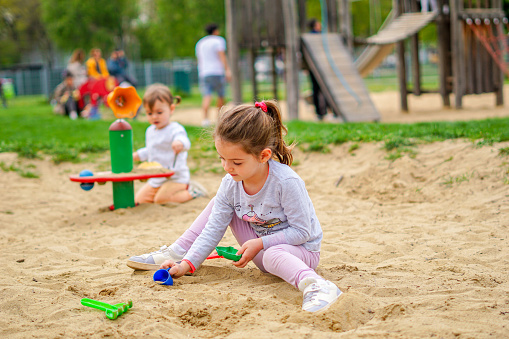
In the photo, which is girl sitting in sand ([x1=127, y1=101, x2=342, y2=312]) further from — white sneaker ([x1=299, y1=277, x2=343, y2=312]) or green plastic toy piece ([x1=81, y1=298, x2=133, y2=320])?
green plastic toy piece ([x1=81, y1=298, x2=133, y2=320])

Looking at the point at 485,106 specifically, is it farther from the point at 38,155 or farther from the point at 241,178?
the point at 241,178

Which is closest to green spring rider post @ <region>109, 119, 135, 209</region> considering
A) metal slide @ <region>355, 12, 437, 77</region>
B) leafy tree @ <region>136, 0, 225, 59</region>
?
metal slide @ <region>355, 12, 437, 77</region>

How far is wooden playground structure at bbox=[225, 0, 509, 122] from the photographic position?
9234 mm

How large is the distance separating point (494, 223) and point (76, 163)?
4845 millimetres

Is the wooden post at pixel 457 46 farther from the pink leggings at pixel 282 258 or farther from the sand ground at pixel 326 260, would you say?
the pink leggings at pixel 282 258

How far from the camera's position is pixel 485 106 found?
435 inches

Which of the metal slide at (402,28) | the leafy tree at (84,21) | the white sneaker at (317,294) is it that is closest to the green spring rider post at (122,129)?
the white sneaker at (317,294)

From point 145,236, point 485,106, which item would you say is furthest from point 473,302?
point 485,106

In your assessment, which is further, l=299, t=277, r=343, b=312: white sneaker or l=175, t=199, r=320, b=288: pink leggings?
l=175, t=199, r=320, b=288: pink leggings

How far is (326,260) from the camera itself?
3.26 m

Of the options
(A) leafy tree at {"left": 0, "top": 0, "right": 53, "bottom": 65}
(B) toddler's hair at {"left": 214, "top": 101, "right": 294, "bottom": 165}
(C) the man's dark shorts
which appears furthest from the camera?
(A) leafy tree at {"left": 0, "top": 0, "right": 53, "bottom": 65}

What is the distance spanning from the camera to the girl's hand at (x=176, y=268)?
9.46 ft

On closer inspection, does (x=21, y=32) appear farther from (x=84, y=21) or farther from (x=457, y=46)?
(x=457, y=46)

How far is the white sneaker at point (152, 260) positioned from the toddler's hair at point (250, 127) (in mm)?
858
